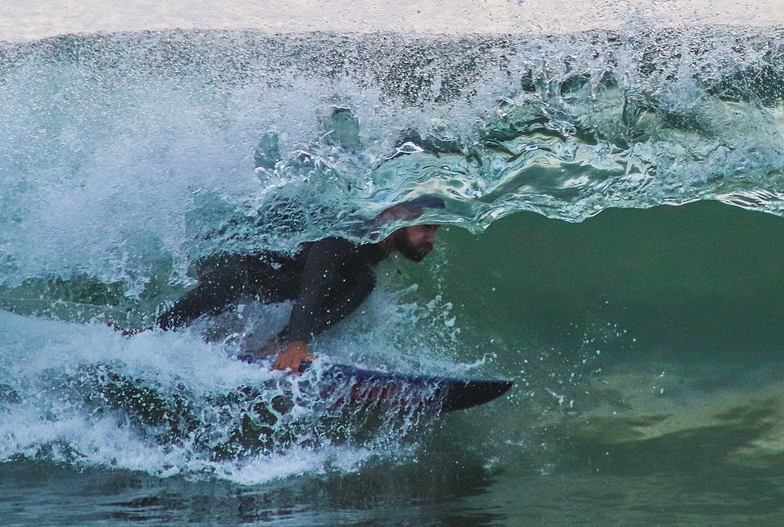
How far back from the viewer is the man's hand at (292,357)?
105 inches

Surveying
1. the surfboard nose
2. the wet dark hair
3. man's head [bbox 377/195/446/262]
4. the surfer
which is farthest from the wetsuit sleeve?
the surfboard nose

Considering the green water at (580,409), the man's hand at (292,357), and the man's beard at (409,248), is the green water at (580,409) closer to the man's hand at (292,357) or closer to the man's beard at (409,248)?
the man's beard at (409,248)

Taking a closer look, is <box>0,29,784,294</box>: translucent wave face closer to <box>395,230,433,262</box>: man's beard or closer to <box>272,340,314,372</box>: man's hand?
<box>395,230,433,262</box>: man's beard

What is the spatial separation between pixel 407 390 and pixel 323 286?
1.63 feet

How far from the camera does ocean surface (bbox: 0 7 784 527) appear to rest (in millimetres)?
2502

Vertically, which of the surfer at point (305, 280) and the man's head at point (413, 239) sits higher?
the man's head at point (413, 239)

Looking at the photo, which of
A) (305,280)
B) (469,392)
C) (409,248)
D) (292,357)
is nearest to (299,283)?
(305,280)

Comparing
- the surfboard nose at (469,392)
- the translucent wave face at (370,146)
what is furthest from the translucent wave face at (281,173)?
the surfboard nose at (469,392)

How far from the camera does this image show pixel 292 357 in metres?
2.69

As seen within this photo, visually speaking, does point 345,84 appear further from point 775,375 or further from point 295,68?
point 775,375

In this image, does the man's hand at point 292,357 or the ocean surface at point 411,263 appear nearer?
the ocean surface at point 411,263

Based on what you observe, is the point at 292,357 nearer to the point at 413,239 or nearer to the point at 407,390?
the point at 407,390

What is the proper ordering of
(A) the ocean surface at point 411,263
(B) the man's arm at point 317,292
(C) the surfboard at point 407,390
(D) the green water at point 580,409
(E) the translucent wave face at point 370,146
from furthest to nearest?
1. (E) the translucent wave face at point 370,146
2. (B) the man's arm at point 317,292
3. (C) the surfboard at point 407,390
4. (A) the ocean surface at point 411,263
5. (D) the green water at point 580,409

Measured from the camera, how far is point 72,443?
2.48 metres
